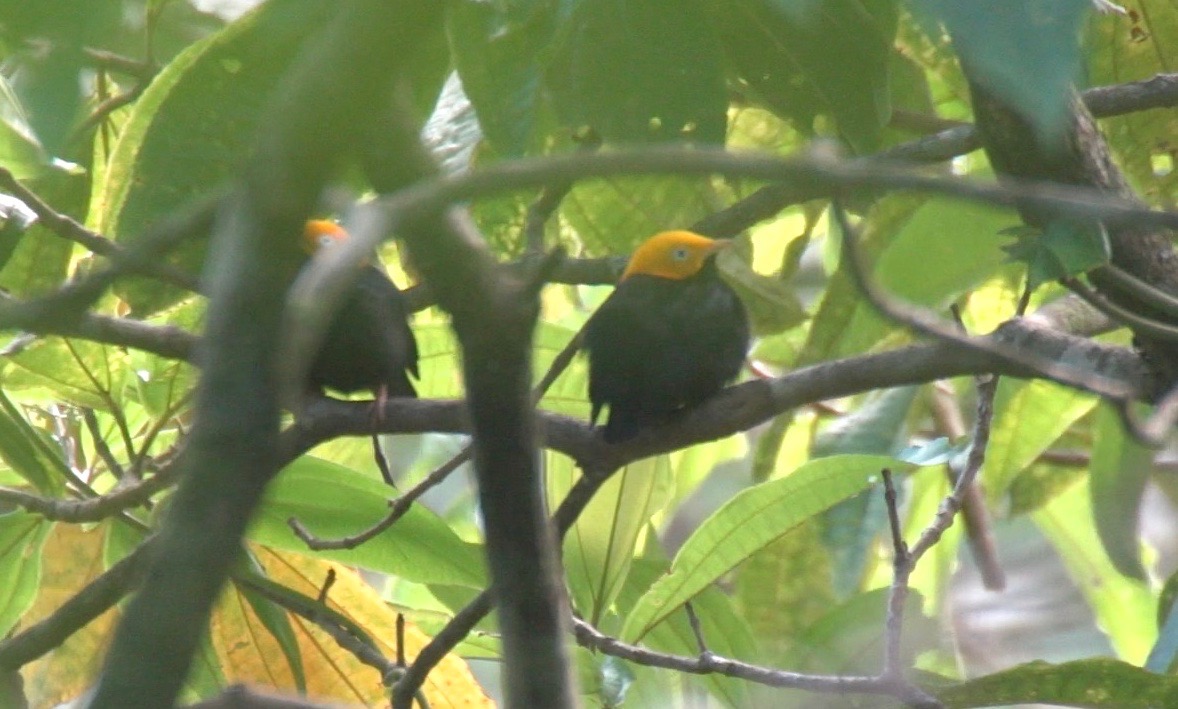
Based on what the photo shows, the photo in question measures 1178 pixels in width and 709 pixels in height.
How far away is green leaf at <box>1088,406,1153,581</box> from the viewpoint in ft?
9.08

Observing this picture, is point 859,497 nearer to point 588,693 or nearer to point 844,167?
point 588,693

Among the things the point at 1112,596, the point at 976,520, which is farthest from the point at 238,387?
the point at 1112,596

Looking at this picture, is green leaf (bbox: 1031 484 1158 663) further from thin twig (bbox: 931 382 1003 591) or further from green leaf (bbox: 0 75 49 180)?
green leaf (bbox: 0 75 49 180)

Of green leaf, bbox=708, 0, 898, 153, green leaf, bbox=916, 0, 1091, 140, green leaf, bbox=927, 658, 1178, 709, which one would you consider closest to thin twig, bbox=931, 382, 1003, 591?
green leaf, bbox=927, 658, 1178, 709

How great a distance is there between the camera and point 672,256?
345 centimetres

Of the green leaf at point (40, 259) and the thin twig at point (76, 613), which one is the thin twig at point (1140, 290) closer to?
the thin twig at point (76, 613)

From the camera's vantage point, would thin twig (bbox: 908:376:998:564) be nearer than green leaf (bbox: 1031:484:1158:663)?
Yes

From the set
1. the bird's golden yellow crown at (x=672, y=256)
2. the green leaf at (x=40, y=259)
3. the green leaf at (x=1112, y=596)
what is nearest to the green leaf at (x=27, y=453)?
the green leaf at (x=40, y=259)

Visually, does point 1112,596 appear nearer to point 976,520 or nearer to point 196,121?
point 976,520

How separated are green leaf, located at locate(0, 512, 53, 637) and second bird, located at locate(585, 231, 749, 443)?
1.07m

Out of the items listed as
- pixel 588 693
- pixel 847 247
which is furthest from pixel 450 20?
pixel 588 693

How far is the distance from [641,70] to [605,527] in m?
1.29

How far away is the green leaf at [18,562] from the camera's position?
8.73 feet

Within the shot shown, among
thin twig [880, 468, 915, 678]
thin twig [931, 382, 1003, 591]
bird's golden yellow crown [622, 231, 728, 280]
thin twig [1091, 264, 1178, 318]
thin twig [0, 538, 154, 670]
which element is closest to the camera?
thin twig [1091, 264, 1178, 318]
